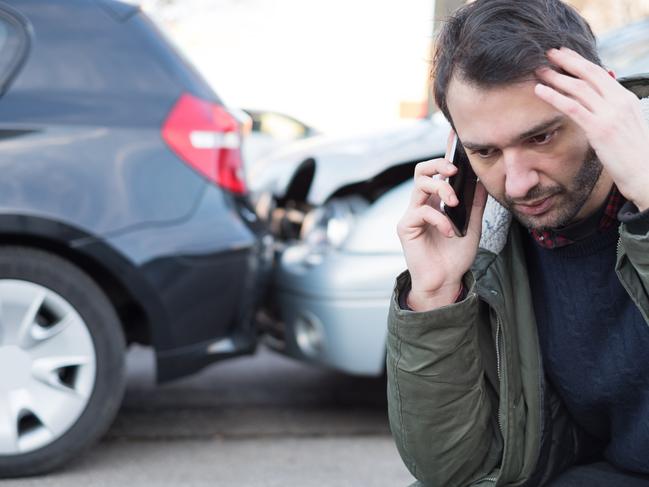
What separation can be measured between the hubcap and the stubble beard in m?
2.06

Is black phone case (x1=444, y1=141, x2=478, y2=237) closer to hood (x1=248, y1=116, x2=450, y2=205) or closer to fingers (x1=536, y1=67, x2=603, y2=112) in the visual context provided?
fingers (x1=536, y1=67, x2=603, y2=112)

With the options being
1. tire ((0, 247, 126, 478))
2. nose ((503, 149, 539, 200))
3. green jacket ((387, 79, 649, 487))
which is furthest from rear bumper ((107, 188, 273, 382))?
nose ((503, 149, 539, 200))

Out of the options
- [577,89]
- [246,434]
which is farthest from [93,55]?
[577,89]

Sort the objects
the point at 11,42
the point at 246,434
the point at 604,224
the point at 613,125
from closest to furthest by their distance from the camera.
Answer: the point at 613,125, the point at 604,224, the point at 11,42, the point at 246,434

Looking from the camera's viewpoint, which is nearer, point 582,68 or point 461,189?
point 582,68

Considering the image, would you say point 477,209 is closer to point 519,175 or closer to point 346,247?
point 519,175

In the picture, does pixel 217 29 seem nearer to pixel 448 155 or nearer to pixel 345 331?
pixel 345 331

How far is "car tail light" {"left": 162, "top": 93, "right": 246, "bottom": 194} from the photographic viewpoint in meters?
3.83

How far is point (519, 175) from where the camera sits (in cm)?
192

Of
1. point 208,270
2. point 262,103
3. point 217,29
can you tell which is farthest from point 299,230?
point 262,103

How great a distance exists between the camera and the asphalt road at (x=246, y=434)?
371 centimetres

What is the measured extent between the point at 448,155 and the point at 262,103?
27.3 meters

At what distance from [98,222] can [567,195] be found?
6.81 feet

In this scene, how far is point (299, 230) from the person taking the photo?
464cm
